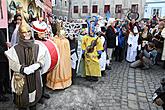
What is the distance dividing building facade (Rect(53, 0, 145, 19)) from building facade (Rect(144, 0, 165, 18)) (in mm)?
2815

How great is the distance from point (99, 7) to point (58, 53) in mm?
33213

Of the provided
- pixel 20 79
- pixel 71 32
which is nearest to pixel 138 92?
pixel 71 32

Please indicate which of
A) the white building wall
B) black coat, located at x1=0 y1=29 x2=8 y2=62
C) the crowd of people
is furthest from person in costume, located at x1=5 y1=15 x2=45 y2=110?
the white building wall

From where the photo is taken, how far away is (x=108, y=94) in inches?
184

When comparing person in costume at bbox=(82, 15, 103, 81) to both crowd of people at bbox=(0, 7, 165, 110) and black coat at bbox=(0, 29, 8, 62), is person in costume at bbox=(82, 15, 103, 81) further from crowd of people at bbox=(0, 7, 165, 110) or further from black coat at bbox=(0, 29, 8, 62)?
black coat at bbox=(0, 29, 8, 62)

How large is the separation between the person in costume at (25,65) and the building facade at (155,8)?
25518 mm

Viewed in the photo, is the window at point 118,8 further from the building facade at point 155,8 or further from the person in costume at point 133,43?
the person in costume at point 133,43

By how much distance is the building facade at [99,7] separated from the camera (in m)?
32.5

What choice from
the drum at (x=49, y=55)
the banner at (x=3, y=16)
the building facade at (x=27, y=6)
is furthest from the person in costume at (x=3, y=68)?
the building facade at (x=27, y=6)

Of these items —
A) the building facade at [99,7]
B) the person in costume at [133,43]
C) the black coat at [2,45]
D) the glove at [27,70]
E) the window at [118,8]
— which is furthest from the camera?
the window at [118,8]

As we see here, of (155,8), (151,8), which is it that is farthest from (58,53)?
(151,8)

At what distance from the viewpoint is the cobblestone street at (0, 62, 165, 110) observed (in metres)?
4.00

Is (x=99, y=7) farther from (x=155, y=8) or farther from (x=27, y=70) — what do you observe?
(x=27, y=70)

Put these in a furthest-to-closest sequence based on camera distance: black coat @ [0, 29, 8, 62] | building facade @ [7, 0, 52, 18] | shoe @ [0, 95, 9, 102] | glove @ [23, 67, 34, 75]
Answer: building facade @ [7, 0, 52, 18] → shoe @ [0, 95, 9, 102] → black coat @ [0, 29, 8, 62] → glove @ [23, 67, 34, 75]
